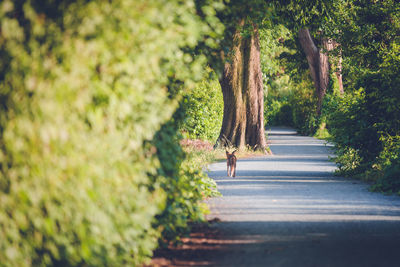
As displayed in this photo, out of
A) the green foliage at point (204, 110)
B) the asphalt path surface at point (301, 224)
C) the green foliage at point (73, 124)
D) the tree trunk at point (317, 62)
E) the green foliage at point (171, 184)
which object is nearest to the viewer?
the green foliage at point (73, 124)

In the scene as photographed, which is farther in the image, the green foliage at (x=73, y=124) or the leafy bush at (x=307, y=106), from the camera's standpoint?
the leafy bush at (x=307, y=106)

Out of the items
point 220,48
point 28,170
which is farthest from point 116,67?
point 220,48

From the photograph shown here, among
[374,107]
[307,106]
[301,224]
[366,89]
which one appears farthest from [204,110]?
[307,106]

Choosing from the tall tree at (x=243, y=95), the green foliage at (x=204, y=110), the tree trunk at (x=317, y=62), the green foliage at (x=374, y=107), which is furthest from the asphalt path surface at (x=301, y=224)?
the tree trunk at (x=317, y=62)

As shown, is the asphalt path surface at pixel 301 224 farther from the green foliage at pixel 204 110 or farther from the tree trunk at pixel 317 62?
the tree trunk at pixel 317 62

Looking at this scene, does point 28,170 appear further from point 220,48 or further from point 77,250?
point 220,48

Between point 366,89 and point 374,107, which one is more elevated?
point 366,89

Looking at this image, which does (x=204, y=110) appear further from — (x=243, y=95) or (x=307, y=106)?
(x=307, y=106)

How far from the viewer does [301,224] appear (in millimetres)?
8492

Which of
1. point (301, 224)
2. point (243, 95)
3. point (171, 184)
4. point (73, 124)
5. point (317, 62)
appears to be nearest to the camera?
point (73, 124)

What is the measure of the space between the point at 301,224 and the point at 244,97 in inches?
577

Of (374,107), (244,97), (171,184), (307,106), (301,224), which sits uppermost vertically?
(307,106)

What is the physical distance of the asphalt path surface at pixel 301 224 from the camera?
6.52m

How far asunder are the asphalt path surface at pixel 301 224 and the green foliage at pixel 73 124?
2.16 metres
